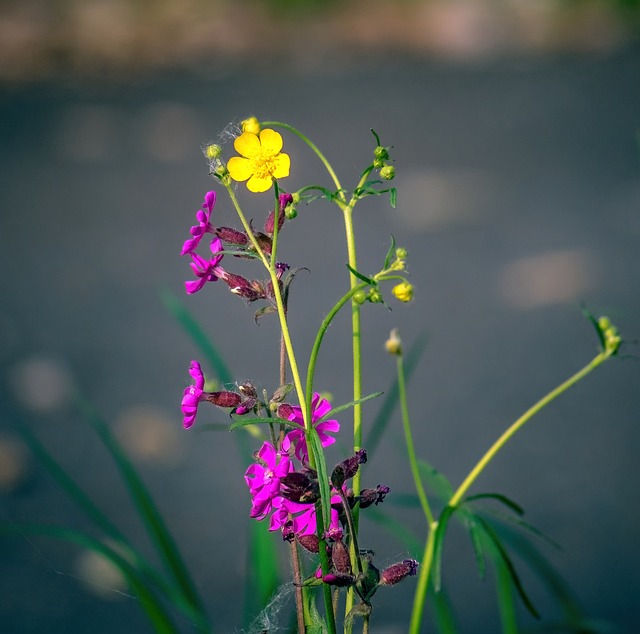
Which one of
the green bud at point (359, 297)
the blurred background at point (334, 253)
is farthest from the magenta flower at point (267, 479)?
the blurred background at point (334, 253)

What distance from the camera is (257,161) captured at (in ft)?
1.80

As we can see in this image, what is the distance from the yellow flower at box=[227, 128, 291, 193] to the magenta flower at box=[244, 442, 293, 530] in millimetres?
→ 164

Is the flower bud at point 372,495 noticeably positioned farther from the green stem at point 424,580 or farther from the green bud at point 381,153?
the green bud at point 381,153

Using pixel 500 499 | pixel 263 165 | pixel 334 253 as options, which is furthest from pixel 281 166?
pixel 334 253

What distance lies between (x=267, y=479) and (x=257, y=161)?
197 mm

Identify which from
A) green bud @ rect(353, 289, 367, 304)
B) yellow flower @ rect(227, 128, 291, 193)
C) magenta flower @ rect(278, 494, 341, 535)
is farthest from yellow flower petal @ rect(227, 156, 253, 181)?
magenta flower @ rect(278, 494, 341, 535)

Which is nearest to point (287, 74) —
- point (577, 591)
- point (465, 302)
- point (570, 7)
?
point (570, 7)

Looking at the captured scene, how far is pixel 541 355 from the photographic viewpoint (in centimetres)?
191

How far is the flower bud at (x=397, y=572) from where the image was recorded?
0.56 m

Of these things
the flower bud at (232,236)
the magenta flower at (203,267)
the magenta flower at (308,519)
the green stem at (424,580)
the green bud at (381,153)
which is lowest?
the green stem at (424,580)

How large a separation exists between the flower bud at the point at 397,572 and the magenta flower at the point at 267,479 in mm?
92

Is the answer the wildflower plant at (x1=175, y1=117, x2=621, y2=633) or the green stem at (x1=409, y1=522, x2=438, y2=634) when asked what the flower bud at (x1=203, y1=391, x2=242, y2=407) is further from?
the green stem at (x1=409, y1=522, x2=438, y2=634)

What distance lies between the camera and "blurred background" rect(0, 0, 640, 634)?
4.92ft

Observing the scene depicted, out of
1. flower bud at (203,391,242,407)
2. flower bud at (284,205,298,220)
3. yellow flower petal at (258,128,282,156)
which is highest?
yellow flower petal at (258,128,282,156)
